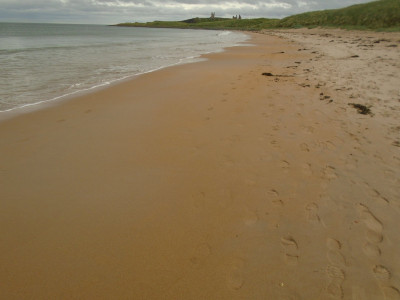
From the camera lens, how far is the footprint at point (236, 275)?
2092 mm

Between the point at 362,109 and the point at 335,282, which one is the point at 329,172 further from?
the point at 362,109

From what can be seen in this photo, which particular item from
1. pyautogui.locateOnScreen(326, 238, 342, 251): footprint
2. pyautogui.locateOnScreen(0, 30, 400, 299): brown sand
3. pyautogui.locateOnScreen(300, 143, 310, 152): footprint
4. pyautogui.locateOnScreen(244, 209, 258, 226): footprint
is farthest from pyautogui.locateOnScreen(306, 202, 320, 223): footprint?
pyautogui.locateOnScreen(300, 143, 310, 152): footprint

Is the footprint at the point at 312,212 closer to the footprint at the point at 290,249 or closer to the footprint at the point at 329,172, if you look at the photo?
the footprint at the point at 290,249

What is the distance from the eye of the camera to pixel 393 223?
2.69m

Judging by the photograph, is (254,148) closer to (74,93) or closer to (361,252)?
(361,252)

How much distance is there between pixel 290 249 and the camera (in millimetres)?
2418

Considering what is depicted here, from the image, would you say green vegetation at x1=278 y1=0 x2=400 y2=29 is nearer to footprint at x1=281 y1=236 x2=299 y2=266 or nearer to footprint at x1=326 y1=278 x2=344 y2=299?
footprint at x1=281 y1=236 x2=299 y2=266

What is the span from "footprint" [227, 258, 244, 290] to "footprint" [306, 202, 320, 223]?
3.36ft

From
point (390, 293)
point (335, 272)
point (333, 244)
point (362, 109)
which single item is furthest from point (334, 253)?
point (362, 109)

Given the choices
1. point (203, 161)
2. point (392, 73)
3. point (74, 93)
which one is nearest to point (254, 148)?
point (203, 161)

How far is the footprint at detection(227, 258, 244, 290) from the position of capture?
209 centimetres

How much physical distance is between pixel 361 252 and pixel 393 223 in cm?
68

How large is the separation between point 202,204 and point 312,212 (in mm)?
1297

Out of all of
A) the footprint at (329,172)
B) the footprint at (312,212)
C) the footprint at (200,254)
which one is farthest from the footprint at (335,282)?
the footprint at (329,172)
